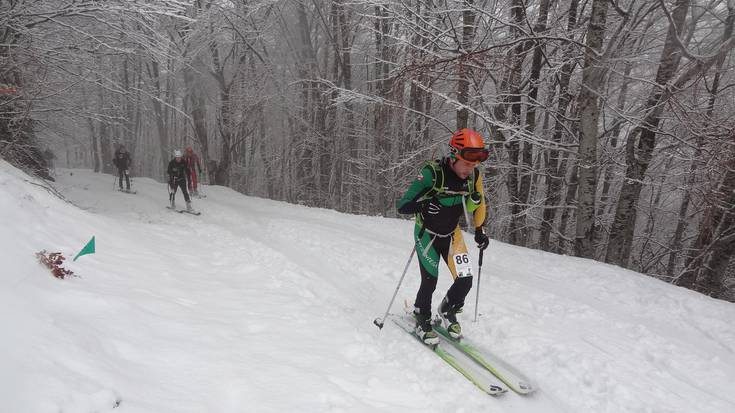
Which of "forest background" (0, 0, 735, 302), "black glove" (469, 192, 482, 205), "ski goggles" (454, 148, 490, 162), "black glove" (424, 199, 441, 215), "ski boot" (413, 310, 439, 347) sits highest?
"forest background" (0, 0, 735, 302)

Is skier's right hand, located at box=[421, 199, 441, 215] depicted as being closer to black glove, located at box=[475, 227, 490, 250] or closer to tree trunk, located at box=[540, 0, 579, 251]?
black glove, located at box=[475, 227, 490, 250]

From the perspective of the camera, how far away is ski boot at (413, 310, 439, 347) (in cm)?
452

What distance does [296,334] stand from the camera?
4441 mm

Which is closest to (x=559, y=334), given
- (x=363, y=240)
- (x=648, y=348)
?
(x=648, y=348)

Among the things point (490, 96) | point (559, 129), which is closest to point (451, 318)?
point (490, 96)

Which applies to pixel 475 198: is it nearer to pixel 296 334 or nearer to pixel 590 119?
pixel 296 334

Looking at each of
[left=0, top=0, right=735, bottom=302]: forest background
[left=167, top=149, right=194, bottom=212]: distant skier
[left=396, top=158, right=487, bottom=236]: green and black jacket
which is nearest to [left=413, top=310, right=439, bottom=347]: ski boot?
[left=396, top=158, right=487, bottom=236]: green and black jacket

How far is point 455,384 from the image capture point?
388 cm

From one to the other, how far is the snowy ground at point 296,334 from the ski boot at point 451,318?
0.41 metres

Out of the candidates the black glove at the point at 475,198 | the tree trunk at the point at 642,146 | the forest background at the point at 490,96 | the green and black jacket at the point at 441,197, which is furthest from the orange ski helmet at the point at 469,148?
the tree trunk at the point at 642,146

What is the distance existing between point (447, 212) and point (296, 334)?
212 cm

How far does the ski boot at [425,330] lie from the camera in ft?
14.8

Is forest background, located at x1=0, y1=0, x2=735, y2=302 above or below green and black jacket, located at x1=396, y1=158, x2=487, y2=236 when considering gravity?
above

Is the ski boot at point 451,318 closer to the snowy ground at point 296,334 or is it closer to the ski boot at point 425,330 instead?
→ the ski boot at point 425,330
